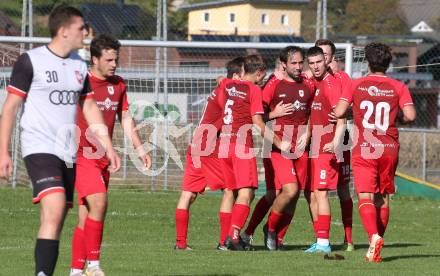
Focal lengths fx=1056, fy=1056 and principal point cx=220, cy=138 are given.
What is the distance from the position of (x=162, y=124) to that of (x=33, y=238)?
7.97 m

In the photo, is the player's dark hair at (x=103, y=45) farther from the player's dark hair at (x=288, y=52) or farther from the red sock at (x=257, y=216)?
the red sock at (x=257, y=216)

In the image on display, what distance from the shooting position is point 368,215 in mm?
10602

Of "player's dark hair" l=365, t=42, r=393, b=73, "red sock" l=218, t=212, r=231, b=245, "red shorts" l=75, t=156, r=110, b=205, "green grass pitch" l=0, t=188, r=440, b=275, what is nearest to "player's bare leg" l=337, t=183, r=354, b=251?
"green grass pitch" l=0, t=188, r=440, b=275

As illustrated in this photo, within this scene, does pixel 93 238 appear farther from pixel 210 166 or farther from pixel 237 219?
pixel 210 166

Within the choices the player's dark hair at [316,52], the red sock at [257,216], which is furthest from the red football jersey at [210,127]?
the player's dark hair at [316,52]

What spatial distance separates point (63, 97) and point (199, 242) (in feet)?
19.2

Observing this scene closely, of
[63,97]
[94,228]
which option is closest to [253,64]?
[94,228]

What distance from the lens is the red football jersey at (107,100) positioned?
982cm

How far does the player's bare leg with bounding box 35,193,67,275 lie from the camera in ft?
25.1

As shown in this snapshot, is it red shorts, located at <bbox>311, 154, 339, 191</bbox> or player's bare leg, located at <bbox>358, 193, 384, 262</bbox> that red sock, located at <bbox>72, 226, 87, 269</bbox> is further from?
red shorts, located at <bbox>311, 154, 339, 191</bbox>

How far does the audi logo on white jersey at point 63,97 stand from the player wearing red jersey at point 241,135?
154 inches

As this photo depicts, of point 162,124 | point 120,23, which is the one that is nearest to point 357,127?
point 162,124

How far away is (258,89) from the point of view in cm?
1176

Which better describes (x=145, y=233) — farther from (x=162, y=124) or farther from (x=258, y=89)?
(x=162, y=124)
